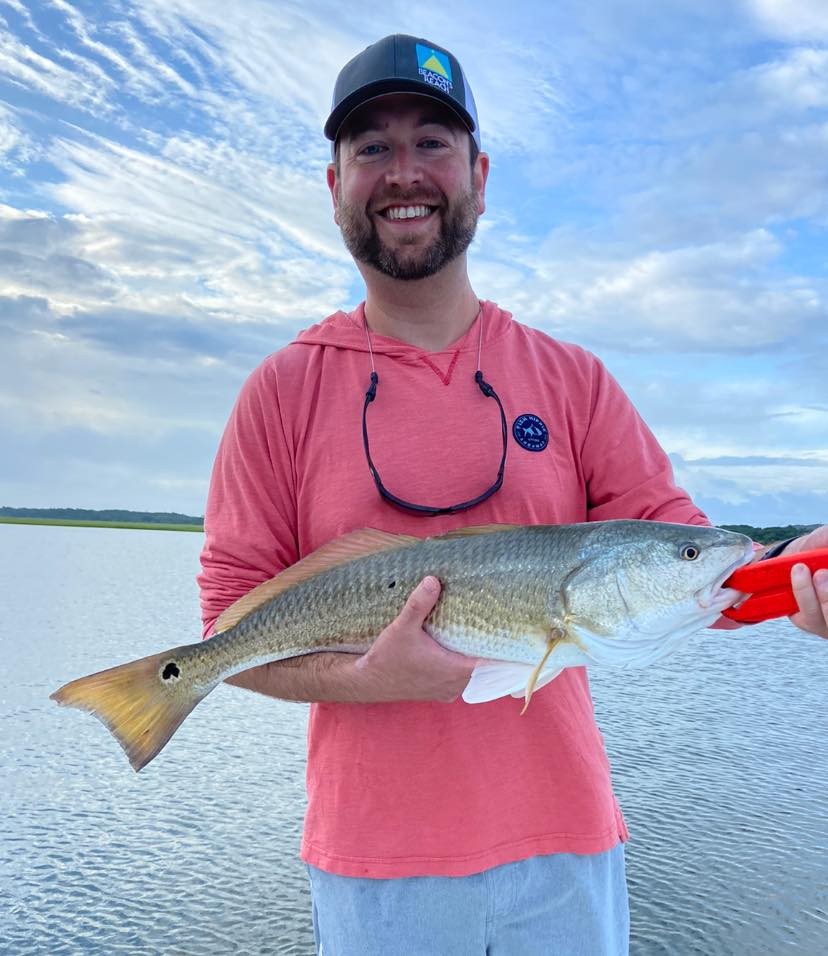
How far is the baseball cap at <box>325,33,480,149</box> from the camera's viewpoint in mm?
3223

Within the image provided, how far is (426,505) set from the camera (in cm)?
302

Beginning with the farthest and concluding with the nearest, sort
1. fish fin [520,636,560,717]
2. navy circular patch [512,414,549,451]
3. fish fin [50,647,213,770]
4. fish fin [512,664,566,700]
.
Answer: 1. navy circular patch [512,414,549,451]
2. fish fin [50,647,213,770]
3. fish fin [512,664,566,700]
4. fish fin [520,636,560,717]

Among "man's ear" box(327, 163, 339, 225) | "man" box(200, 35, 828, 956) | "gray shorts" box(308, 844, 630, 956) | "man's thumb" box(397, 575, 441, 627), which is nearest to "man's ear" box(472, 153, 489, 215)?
"man" box(200, 35, 828, 956)

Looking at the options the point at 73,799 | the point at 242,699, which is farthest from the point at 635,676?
the point at 73,799

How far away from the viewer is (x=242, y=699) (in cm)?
1383

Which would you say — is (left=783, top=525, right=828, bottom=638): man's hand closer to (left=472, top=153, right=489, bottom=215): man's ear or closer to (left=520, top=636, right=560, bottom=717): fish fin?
(left=520, top=636, right=560, bottom=717): fish fin

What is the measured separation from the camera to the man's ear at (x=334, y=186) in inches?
139

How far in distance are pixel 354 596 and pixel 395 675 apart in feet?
A: 1.36

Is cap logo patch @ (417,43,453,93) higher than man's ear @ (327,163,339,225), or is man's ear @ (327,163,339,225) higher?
cap logo patch @ (417,43,453,93)

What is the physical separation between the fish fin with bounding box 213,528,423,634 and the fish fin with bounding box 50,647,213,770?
252mm

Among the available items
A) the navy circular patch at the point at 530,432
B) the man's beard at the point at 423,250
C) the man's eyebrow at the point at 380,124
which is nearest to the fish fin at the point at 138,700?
the navy circular patch at the point at 530,432

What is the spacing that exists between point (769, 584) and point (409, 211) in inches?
75.5

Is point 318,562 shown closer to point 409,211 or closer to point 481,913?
point 481,913

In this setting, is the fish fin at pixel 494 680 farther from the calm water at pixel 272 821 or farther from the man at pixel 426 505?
the calm water at pixel 272 821
